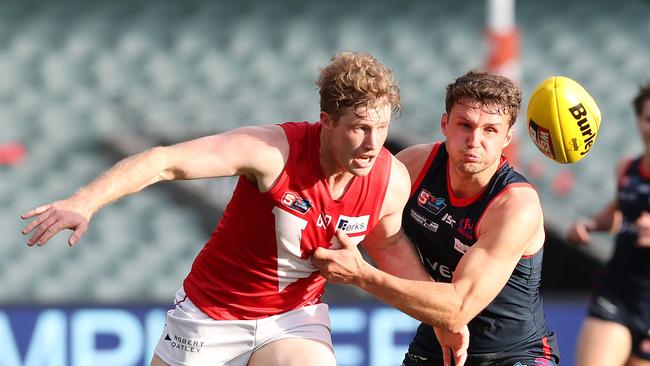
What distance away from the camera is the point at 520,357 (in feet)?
16.6

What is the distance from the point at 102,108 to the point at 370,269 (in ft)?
18.2

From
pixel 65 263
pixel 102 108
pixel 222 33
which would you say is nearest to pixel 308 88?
pixel 222 33

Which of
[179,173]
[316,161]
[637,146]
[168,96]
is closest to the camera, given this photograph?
[179,173]

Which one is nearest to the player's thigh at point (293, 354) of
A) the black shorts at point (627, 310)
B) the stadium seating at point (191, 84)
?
the black shorts at point (627, 310)

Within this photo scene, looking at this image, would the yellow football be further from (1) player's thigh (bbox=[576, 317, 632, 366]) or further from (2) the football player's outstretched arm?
(1) player's thigh (bbox=[576, 317, 632, 366])

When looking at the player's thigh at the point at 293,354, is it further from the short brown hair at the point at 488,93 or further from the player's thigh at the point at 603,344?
the player's thigh at the point at 603,344

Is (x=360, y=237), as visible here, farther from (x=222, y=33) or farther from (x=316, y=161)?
(x=222, y=33)

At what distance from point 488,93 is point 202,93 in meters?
5.36

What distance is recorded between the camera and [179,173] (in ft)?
14.6

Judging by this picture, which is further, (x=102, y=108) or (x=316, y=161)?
(x=102, y=108)

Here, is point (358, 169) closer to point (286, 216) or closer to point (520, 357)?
point (286, 216)

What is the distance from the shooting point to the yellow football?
5102 mm

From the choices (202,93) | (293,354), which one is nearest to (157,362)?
(293,354)

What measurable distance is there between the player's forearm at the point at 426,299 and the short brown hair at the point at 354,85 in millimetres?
695
